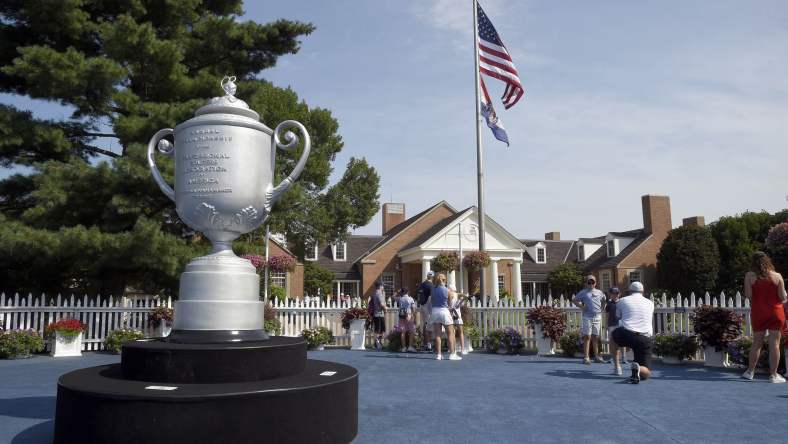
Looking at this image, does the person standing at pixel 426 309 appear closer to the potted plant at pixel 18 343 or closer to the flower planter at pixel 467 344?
the flower planter at pixel 467 344

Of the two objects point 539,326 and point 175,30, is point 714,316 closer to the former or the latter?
point 539,326

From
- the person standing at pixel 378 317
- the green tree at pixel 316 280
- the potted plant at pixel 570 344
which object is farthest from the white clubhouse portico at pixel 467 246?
the potted plant at pixel 570 344

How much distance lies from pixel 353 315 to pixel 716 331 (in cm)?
822

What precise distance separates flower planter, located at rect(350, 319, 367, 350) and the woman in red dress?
28.6 feet

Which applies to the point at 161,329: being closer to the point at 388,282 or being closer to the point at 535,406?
the point at 535,406

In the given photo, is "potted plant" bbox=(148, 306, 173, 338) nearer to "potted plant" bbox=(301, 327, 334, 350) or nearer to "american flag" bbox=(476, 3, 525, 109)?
"potted plant" bbox=(301, 327, 334, 350)

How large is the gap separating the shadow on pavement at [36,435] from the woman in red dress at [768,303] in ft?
28.9

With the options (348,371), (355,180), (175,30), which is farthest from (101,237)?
(355,180)

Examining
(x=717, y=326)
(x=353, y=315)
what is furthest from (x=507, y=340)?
(x=717, y=326)

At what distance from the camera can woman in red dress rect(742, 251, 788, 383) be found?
25.2 ft

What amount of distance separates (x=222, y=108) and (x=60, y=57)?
8.95 metres

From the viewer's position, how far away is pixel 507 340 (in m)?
12.7

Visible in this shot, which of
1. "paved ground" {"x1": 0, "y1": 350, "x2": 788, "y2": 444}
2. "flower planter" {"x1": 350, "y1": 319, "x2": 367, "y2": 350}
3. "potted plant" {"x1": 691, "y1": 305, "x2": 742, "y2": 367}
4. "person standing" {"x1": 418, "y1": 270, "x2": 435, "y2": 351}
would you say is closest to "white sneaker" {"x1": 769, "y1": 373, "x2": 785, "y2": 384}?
"paved ground" {"x1": 0, "y1": 350, "x2": 788, "y2": 444}

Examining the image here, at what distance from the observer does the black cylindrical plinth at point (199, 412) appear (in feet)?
12.4
